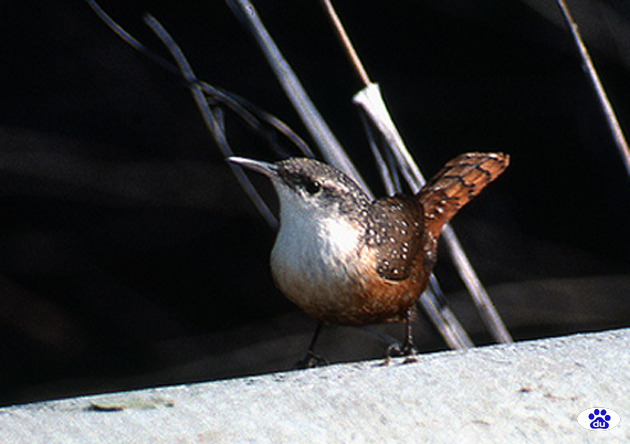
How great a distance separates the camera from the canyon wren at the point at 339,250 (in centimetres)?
137

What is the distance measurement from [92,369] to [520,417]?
94 cm

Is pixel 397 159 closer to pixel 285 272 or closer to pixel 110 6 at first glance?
pixel 285 272

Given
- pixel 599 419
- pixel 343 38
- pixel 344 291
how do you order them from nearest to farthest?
pixel 599 419, pixel 344 291, pixel 343 38

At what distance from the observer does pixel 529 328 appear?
77.9 inches

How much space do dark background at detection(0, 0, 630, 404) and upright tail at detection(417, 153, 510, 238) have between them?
30cm

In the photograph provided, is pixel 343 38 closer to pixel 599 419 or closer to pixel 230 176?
pixel 230 176

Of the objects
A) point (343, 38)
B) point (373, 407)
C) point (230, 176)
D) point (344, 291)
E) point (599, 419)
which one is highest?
point (343, 38)

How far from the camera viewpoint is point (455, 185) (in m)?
1.57

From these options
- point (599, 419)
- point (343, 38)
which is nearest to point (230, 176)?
point (343, 38)

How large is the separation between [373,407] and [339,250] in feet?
0.79

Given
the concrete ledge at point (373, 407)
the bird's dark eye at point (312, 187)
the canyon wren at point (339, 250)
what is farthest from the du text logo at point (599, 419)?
the bird's dark eye at point (312, 187)

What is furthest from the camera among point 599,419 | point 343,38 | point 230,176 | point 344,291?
point 230,176

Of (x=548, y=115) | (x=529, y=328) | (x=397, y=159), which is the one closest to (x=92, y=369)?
(x=397, y=159)

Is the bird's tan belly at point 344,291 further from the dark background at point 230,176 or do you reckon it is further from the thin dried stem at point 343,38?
the dark background at point 230,176
